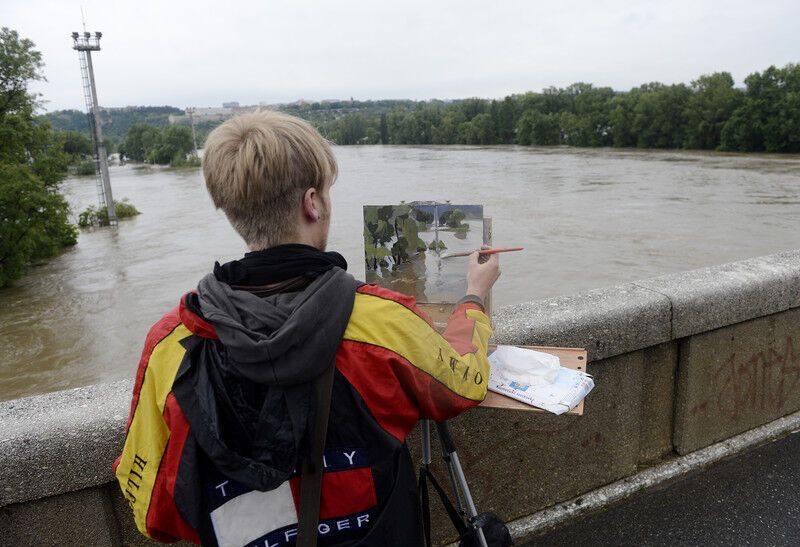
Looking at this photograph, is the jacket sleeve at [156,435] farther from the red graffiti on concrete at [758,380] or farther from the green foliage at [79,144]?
the green foliage at [79,144]

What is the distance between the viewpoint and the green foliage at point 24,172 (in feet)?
94.8

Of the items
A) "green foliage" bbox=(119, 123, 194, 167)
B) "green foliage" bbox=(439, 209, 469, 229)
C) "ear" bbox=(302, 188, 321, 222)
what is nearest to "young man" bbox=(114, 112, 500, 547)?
"ear" bbox=(302, 188, 321, 222)

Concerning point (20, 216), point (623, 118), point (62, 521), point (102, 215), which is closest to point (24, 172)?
point (20, 216)

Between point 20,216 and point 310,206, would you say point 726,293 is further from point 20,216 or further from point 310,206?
point 20,216

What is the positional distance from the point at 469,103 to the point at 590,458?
10453 centimetres

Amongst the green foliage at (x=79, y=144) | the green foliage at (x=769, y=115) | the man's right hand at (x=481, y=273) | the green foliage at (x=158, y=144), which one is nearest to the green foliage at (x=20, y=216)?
the man's right hand at (x=481, y=273)

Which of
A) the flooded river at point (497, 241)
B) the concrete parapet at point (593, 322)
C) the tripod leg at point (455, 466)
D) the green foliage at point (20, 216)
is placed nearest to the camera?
the tripod leg at point (455, 466)

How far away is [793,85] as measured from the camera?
5803 centimetres

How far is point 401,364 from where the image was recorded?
1.39 metres

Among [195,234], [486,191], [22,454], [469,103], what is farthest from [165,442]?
[469,103]

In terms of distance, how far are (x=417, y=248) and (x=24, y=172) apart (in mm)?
32154

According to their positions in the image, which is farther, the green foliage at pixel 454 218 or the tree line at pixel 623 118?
the tree line at pixel 623 118

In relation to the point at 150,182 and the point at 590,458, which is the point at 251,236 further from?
the point at 150,182

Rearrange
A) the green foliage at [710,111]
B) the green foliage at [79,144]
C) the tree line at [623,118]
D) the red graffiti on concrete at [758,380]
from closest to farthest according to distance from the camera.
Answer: the red graffiti on concrete at [758,380], the tree line at [623,118], the green foliage at [710,111], the green foliage at [79,144]
